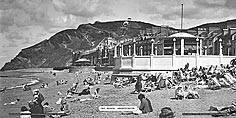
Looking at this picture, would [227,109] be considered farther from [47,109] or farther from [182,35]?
[182,35]

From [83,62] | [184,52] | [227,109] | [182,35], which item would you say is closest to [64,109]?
[227,109]

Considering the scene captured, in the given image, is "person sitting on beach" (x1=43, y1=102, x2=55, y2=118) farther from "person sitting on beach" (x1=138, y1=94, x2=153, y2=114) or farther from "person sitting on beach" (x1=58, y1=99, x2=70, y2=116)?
"person sitting on beach" (x1=138, y1=94, x2=153, y2=114)

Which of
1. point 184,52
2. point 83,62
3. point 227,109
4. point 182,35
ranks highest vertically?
point 182,35

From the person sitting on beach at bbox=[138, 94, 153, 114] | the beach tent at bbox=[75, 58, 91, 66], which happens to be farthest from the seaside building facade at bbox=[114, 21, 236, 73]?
the person sitting on beach at bbox=[138, 94, 153, 114]

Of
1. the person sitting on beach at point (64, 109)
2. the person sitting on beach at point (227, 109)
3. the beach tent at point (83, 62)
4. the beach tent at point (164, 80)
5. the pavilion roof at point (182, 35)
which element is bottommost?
the person sitting on beach at point (64, 109)

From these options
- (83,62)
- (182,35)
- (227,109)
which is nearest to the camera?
(227,109)

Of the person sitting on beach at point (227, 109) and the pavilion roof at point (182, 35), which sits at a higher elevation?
the pavilion roof at point (182, 35)

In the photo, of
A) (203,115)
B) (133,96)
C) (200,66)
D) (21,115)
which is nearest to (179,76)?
(200,66)

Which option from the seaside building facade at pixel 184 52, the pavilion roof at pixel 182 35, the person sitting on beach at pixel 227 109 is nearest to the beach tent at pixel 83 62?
the seaside building facade at pixel 184 52

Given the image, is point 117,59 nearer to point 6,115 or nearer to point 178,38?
point 178,38

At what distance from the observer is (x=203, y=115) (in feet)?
20.2

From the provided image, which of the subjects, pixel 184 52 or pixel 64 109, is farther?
pixel 184 52

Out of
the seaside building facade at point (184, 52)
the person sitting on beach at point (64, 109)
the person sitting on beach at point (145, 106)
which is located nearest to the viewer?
the person sitting on beach at point (145, 106)

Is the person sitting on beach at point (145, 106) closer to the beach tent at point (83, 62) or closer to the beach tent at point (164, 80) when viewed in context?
the beach tent at point (164, 80)
